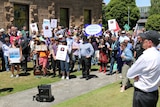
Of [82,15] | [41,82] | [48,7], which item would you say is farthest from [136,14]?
[41,82]

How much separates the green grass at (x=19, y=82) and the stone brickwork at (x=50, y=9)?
526cm

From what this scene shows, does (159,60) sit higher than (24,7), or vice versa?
(24,7)

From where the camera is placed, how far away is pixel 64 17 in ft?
71.3

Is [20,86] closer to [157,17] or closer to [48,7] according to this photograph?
[48,7]

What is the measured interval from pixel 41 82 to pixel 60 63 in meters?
1.27

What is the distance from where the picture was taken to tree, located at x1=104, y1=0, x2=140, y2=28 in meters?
53.7

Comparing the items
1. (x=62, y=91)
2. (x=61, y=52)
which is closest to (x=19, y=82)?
(x=61, y=52)

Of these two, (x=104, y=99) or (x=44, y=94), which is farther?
(x=104, y=99)

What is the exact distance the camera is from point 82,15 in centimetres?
2314

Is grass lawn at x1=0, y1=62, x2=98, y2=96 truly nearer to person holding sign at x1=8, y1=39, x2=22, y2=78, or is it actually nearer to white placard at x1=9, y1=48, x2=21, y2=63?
person holding sign at x1=8, y1=39, x2=22, y2=78

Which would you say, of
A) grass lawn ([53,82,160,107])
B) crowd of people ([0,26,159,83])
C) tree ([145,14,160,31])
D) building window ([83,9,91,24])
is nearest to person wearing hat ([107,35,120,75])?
crowd of people ([0,26,159,83])

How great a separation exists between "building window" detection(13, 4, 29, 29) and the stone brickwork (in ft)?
1.04

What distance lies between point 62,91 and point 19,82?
7.15 feet

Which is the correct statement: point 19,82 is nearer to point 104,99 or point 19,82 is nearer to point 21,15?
point 104,99
